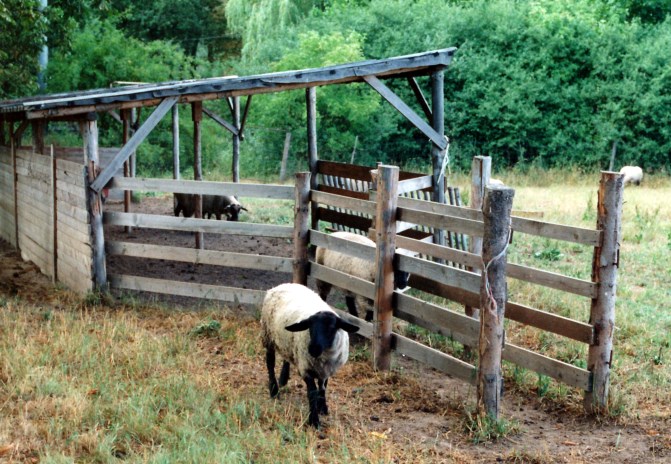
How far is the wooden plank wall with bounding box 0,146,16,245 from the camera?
45.9 ft

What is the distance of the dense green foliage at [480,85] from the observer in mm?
24703

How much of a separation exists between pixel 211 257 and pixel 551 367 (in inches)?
175

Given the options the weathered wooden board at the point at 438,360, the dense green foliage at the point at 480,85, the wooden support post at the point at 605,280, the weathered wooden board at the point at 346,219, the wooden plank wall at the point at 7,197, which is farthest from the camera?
the dense green foliage at the point at 480,85

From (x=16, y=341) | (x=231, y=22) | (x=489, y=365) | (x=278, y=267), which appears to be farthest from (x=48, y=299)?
(x=231, y=22)

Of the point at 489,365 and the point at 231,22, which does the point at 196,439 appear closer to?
the point at 489,365

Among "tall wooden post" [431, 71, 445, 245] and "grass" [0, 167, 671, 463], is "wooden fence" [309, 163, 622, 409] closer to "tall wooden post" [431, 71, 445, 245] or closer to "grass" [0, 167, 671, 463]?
"grass" [0, 167, 671, 463]

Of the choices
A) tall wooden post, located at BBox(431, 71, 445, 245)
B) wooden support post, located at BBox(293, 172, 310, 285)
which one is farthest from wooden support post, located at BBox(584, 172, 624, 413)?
→ tall wooden post, located at BBox(431, 71, 445, 245)

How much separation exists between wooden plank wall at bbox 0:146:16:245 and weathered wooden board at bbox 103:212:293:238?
5188 mm

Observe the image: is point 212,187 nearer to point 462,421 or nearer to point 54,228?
point 54,228

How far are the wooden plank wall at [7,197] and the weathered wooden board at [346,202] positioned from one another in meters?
7.78

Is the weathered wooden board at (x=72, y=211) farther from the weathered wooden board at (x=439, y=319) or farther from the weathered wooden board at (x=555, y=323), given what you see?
the weathered wooden board at (x=555, y=323)

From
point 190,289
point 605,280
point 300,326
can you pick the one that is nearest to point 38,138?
point 190,289

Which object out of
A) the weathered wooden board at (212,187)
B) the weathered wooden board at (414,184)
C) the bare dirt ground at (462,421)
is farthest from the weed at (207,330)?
the weathered wooden board at (414,184)

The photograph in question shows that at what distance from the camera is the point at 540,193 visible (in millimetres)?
20438
